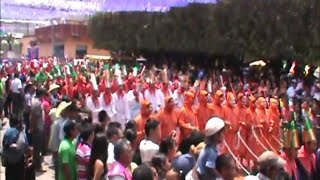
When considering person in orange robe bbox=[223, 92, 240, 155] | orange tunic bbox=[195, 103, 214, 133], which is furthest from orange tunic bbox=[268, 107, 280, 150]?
orange tunic bbox=[195, 103, 214, 133]

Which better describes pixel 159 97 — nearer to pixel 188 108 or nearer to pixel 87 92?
pixel 87 92

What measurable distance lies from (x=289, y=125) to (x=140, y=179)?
264 cm

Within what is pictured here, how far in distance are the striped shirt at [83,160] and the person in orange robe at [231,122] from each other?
4804 millimetres

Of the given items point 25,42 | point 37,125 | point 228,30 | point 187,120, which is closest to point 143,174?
point 187,120

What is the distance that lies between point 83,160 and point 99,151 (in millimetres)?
483

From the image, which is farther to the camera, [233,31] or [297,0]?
Answer: [233,31]

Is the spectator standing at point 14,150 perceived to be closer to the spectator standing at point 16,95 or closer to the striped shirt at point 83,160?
the striped shirt at point 83,160

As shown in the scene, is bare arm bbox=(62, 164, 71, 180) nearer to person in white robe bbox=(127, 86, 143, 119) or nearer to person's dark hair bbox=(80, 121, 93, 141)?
person's dark hair bbox=(80, 121, 93, 141)

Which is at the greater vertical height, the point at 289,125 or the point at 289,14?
the point at 289,14

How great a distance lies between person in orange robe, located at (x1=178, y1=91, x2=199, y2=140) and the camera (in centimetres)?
957

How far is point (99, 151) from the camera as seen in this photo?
5746mm

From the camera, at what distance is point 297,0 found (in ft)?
70.9

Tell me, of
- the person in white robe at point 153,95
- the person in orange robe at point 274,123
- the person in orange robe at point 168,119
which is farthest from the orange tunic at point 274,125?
the person in white robe at point 153,95

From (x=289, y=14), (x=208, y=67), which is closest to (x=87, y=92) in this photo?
(x=289, y=14)
